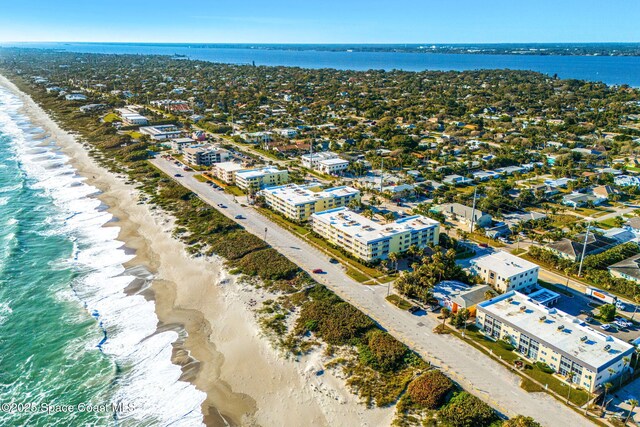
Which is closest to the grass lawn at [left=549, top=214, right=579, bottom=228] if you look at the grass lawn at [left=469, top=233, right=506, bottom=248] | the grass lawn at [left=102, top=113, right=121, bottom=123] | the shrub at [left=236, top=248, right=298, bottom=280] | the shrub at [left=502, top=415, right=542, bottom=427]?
the grass lawn at [left=469, top=233, right=506, bottom=248]

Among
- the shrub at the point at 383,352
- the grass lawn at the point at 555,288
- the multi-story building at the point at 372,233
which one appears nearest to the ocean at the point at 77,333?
the shrub at the point at 383,352

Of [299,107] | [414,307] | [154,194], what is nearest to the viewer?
[414,307]

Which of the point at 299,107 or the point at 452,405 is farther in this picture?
the point at 299,107

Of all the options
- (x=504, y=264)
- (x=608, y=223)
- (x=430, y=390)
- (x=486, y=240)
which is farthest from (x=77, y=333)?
(x=608, y=223)

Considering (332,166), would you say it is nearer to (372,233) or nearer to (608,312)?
(372,233)

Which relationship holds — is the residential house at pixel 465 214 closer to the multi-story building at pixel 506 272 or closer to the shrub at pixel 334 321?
the multi-story building at pixel 506 272

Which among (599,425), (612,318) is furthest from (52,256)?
(612,318)

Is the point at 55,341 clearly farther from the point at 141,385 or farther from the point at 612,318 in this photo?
the point at 612,318
